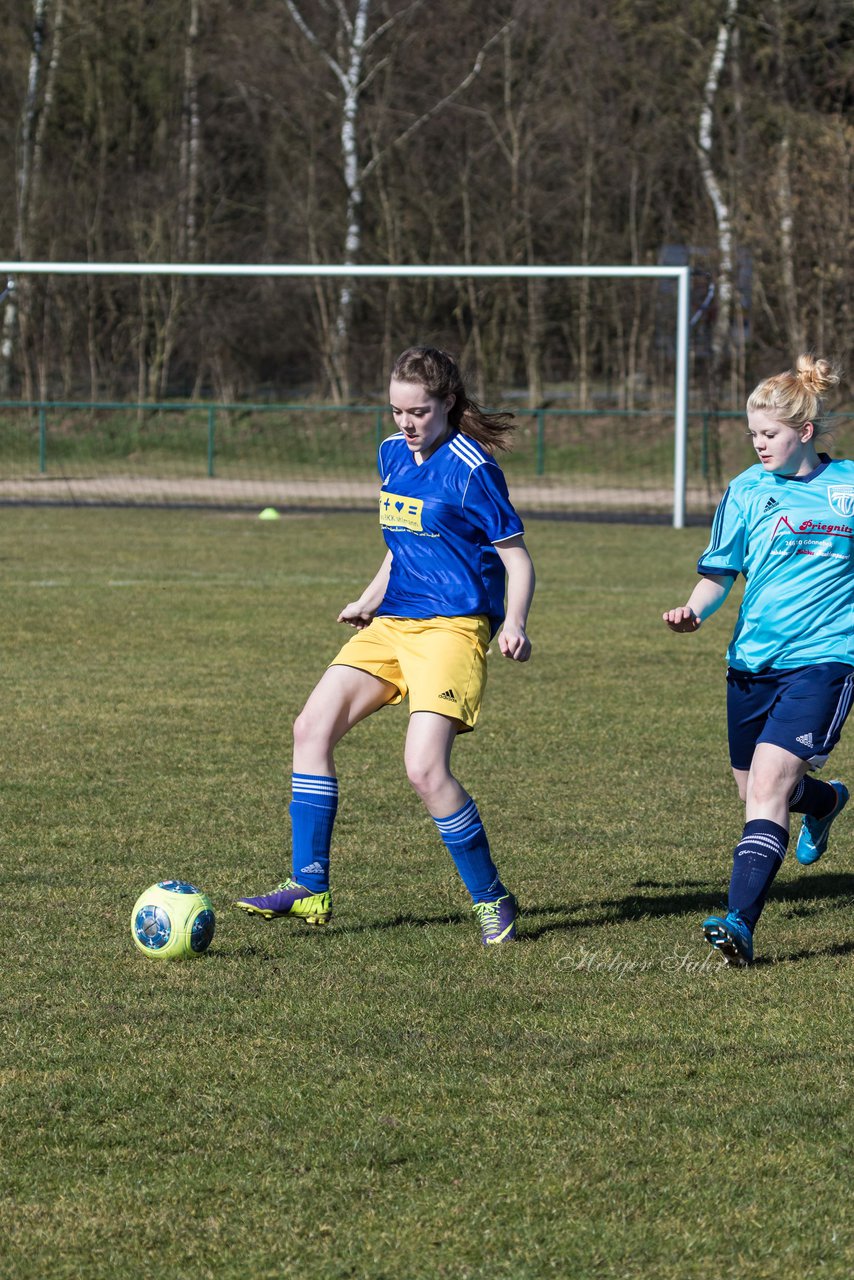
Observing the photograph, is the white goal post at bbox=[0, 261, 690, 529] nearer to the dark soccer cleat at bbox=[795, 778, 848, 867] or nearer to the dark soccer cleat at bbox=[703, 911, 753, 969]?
the dark soccer cleat at bbox=[795, 778, 848, 867]

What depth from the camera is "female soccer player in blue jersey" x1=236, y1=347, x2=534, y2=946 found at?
15.8 ft

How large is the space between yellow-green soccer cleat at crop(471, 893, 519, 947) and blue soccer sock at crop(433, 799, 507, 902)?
20 millimetres

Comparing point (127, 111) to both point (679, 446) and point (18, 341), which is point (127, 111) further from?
point (679, 446)

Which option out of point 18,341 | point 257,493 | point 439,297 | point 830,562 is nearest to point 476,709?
point 830,562

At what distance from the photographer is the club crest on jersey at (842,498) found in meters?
4.80

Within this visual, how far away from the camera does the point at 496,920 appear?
483 centimetres

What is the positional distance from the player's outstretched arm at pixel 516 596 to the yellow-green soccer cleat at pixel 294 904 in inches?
37.3

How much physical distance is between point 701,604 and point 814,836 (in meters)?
1.11

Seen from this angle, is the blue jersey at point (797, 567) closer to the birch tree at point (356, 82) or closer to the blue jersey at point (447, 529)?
the blue jersey at point (447, 529)

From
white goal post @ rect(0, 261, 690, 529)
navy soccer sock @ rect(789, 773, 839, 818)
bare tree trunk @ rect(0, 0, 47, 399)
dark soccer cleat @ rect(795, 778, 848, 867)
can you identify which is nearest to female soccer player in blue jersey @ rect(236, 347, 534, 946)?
navy soccer sock @ rect(789, 773, 839, 818)

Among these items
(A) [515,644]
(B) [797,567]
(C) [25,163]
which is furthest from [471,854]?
(C) [25,163]

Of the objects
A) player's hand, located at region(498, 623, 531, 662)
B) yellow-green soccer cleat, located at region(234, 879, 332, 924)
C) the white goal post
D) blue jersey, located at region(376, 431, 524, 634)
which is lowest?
yellow-green soccer cleat, located at region(234, 879, 332, 924)

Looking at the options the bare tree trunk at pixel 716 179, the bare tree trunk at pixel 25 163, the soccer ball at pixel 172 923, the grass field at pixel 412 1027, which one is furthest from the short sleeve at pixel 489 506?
the bare tree trunk at pixel 25 163

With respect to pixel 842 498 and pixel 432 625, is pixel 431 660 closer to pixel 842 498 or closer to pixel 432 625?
pixel 432 625
